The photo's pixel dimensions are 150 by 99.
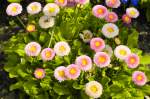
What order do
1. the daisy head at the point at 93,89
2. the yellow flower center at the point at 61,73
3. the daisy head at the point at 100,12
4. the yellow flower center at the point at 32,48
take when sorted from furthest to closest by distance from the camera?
the daisy head at the point at 100,12 < the yellow flower center at the point at 32,48 < the yellow flower center at the point at 61,73 < the daisy head at the point at 93,89

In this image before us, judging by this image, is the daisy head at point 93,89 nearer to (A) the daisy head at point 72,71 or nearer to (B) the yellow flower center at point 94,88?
(B) the yellow flower center at point 94,88

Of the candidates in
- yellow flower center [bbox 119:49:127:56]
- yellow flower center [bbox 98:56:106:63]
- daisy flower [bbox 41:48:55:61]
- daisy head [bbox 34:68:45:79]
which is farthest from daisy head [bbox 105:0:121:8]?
daisy head [bbox 34:68:45:79]

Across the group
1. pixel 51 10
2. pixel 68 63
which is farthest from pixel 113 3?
pixel 68 63

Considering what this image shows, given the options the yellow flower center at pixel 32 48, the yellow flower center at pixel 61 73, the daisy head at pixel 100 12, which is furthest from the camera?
the daisy head at pixel 100 12

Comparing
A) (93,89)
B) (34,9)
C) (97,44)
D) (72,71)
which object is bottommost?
(93,89)

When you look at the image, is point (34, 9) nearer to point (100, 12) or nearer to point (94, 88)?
point (100, 12)

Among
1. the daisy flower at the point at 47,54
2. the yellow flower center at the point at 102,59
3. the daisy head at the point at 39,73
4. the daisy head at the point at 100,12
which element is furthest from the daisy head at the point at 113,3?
the daisy head at the point at 39,73

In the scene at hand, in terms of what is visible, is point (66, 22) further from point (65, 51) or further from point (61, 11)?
point (65, 51)

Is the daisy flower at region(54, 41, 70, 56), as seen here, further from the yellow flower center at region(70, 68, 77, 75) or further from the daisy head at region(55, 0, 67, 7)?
the daisy head at region(55, 0, 67, 7)
